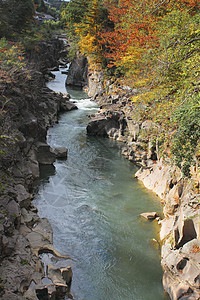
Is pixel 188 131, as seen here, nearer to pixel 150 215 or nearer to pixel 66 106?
pixel 150 215

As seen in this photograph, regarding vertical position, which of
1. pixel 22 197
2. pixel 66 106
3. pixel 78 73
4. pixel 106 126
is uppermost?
pixel 78 73

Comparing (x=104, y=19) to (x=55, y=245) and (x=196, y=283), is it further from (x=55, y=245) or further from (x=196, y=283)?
(x=196, y=283)

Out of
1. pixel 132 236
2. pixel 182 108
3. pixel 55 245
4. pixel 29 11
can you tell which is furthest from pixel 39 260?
pixel 29 11

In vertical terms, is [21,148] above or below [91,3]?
below

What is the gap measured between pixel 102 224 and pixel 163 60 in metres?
7.19

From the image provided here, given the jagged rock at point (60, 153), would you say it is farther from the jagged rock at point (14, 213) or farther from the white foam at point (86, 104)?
the white foam at point (86, 104)

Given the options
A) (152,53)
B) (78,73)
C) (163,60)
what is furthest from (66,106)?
(163,60)

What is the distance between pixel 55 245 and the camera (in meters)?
9.52

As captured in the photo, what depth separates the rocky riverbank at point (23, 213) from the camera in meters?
6.89

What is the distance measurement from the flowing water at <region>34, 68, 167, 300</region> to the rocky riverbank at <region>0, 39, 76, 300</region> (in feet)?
2.04

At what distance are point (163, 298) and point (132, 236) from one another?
111 inches

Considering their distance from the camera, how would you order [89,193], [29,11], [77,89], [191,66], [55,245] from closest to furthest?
1. [191,66]
2. [55,245]
3. [89,193]
4. [29,11]
5. [77,89]

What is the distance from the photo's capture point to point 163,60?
9547 millimetres

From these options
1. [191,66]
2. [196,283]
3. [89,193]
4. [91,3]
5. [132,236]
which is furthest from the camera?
[91,3]
